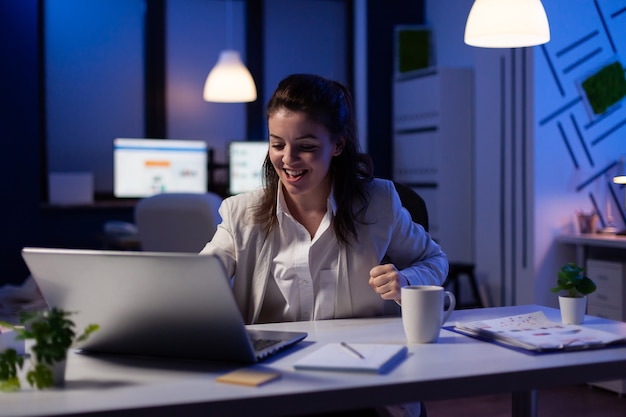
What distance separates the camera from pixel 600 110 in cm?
416

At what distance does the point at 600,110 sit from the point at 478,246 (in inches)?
43.2

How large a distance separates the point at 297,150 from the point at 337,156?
0.20m

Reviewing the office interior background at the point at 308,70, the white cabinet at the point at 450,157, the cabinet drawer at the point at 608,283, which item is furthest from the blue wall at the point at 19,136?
the cabinet drawer at the point at 608,283

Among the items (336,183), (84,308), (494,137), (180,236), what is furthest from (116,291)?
(494,137)

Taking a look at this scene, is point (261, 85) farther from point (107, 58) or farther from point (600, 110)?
point (600, 110)

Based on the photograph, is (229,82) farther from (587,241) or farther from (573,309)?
(573,309)

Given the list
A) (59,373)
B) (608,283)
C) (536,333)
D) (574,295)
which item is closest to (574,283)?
(574,295)

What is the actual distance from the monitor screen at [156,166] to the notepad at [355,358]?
151 inches

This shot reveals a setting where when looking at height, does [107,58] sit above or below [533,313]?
above

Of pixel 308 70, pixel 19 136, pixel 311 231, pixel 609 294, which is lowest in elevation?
pixel 609 294

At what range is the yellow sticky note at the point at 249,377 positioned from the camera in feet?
3.46

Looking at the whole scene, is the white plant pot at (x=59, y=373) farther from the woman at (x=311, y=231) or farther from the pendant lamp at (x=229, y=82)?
the pendant lamp at (x=229, y=82)

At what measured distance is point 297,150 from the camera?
1.74m

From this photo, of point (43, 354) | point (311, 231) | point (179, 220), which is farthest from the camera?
point (179, 220)
